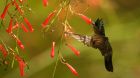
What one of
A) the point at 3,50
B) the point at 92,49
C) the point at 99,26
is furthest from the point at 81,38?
the point at 92,49

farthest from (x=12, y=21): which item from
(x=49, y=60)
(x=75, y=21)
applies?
(x=75, y=21)

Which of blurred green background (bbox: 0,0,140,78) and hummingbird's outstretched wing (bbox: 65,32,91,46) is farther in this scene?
blurred green background (bbox: 0,0,140,78)

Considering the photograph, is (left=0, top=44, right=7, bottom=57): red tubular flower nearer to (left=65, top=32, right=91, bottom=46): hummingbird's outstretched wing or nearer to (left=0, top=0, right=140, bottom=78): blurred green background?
(left=65, top=32, right=91, bottom=46): hummingbird's outstretched wing

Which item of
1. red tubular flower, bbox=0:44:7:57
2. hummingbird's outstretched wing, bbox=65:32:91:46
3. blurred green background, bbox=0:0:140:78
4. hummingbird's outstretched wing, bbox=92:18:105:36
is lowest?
blurred green background, bbox=0:0:140:78

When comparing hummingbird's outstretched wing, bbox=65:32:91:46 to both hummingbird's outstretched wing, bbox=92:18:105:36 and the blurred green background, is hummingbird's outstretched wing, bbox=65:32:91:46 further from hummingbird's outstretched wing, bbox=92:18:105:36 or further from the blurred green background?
the blurred green background

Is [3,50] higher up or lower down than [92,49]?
higher up

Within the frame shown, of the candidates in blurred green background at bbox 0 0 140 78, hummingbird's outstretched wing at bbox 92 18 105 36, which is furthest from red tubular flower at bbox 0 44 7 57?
blurred green background at bbox 0 0 140 78

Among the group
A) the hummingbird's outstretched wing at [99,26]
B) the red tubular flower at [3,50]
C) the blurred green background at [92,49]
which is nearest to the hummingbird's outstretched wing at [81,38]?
the hummingbird's outstretched wing at [99,26]

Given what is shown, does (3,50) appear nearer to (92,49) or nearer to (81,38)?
(81,38)

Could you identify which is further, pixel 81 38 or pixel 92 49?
pixel 92 49

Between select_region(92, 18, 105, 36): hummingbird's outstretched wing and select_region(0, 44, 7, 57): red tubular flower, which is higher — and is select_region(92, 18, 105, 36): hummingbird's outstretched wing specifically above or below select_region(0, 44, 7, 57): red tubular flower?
above

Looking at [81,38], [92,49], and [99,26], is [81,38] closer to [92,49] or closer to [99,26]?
[99,26]

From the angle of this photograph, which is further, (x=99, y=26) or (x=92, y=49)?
(x=92, y=49)
